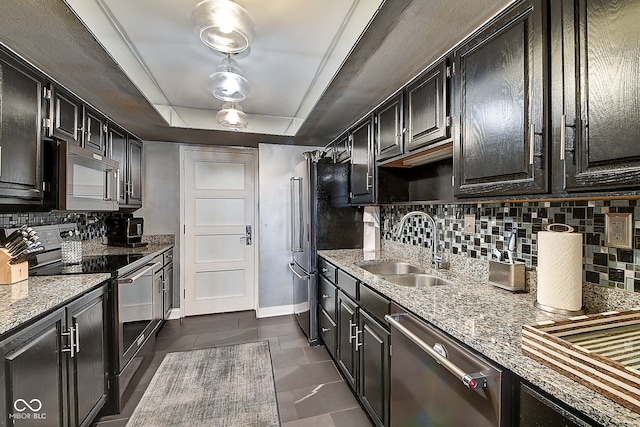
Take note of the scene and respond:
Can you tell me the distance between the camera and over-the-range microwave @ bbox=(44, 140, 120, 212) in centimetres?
192

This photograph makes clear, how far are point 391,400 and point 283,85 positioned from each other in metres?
2.40

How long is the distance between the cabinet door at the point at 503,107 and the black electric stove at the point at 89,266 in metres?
2.27

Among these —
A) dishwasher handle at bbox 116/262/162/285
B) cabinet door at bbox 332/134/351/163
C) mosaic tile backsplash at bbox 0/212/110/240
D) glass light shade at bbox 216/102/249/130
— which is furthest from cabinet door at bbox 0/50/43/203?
cabinet door at bbox 332/134/351/163

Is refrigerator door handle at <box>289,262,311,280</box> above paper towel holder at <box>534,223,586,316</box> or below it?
below

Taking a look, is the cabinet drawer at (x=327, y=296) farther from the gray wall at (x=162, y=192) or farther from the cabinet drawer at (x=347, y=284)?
Answer: the gray wall at (x=162, y=192)

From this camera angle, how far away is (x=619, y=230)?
3.59 ft

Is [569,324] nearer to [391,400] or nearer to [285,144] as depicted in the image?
[391,400]

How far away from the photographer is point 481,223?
1768 millimetres

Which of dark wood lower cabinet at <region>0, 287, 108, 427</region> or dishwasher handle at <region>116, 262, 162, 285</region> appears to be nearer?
dark wood lower cabinet at <region>0, 287, 108, 427</region>

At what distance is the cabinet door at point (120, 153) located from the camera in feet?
9.25

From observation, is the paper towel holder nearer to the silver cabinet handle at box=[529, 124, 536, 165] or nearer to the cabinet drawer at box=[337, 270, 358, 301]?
the silver cabinet handle at box=[529, 124, 536, 165]

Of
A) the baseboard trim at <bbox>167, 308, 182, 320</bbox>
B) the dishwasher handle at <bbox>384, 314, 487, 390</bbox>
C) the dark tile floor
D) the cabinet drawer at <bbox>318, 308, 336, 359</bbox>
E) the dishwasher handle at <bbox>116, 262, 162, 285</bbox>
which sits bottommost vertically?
the dark tile floor

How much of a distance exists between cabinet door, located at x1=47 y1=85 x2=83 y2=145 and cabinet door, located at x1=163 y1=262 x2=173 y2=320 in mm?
1624

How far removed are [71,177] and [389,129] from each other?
2.21 m
